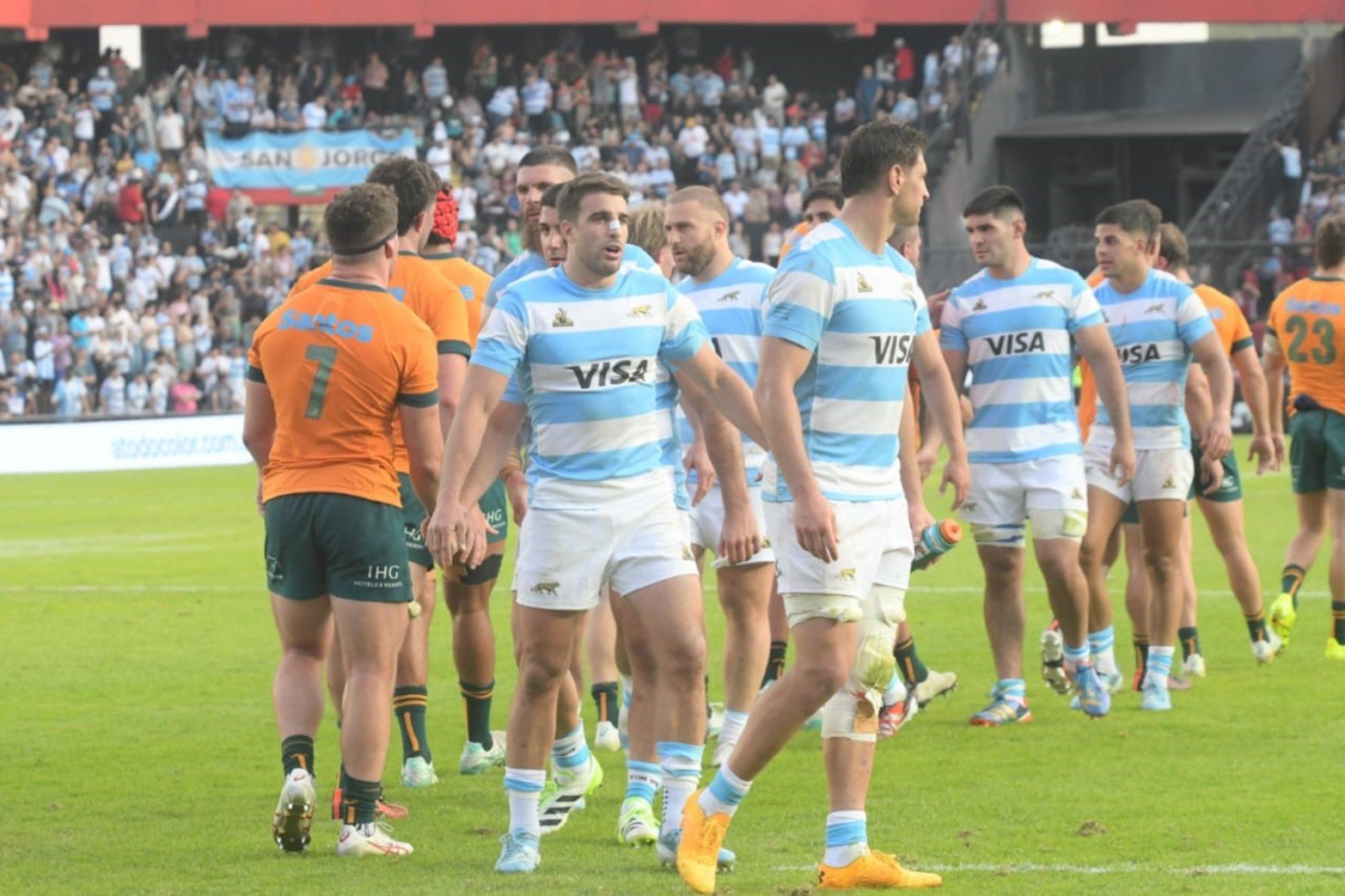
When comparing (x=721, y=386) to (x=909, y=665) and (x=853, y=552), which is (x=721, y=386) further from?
(x=909, y=665)

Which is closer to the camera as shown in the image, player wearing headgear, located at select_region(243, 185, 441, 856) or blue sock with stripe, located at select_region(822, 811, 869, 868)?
blue sock with stripe, located at select_region(822, 811, 869, 868)

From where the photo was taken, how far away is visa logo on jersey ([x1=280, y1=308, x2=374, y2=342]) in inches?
277

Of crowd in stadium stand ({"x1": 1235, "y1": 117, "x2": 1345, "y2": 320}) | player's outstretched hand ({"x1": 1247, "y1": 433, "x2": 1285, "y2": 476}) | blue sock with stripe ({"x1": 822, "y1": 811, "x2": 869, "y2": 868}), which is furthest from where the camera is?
crowd in stadium stand ({"x1": 1235, "y1": 117, "x2": 1345, "y2": 320})

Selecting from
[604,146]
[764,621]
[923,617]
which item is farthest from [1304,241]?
[764,621]


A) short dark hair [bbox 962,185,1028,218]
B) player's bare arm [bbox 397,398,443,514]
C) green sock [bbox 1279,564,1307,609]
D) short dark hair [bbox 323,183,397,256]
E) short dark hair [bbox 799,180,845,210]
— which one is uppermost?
short dark hair [bbox 323,183,397,256]

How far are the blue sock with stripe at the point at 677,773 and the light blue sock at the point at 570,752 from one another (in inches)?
37.2

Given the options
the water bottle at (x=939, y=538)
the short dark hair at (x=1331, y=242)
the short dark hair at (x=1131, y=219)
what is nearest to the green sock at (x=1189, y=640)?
the short dark hair at (x=1131, y=219)

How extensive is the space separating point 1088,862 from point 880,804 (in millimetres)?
1296

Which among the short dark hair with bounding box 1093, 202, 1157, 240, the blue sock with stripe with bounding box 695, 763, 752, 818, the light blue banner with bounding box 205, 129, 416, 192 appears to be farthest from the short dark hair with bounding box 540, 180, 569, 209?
the light blue banner with bounding box 205, 129, 416, 192

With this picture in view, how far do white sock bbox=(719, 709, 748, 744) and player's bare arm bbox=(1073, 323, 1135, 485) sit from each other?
2.31m

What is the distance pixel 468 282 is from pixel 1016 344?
262cm

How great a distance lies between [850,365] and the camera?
678 cm

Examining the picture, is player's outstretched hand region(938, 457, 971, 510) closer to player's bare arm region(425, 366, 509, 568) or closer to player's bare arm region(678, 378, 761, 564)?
player's bare arm region(678, 378, 761, 564)

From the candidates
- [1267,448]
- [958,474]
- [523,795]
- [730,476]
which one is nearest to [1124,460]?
[958,474]
